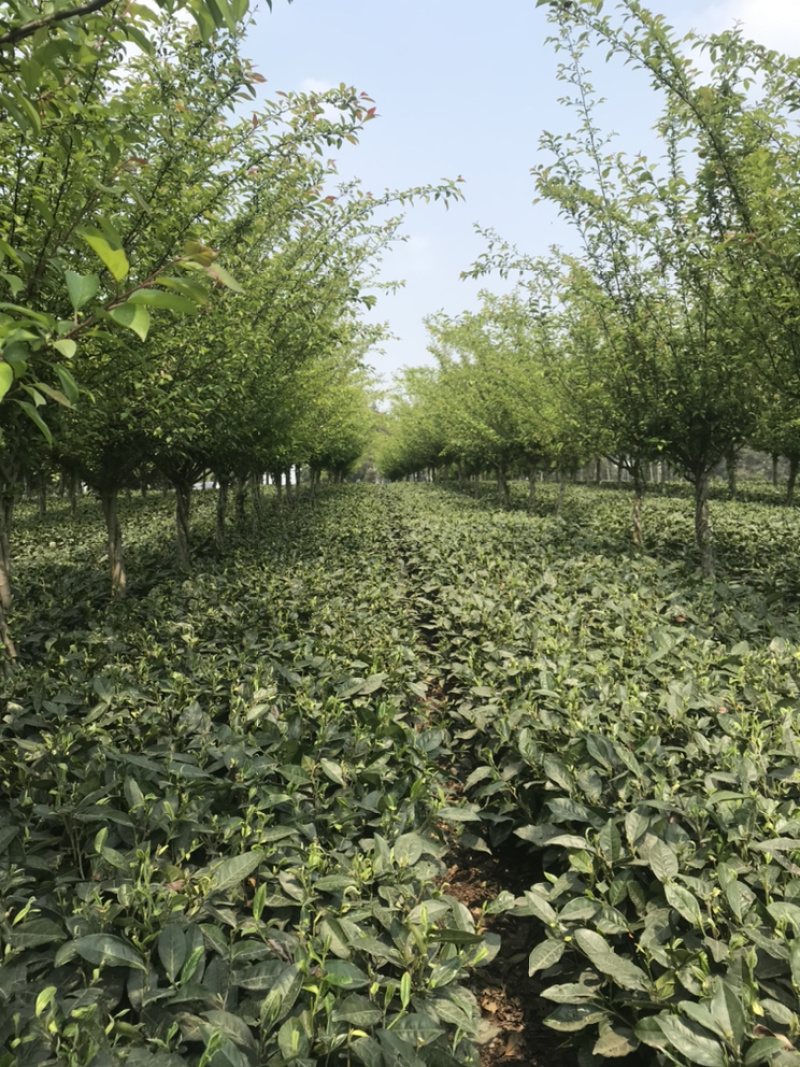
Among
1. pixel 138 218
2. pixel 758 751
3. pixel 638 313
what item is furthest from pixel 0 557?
pixel 638 313

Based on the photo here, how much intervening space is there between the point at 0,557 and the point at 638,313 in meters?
7.87

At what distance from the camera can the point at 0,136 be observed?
3252mm

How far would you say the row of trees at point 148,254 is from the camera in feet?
4.55

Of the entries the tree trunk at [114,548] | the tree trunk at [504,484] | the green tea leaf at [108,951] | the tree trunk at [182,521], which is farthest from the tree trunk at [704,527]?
the tree trunk at [504,484]

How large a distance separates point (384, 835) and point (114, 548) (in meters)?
5.82

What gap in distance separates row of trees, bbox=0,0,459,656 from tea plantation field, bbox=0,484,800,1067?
1.57 metres

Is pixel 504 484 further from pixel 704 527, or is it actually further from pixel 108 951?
pixel 108 951

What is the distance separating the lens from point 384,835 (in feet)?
8.69

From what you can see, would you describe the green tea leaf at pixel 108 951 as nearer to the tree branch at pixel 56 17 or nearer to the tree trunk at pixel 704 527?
the tree branch at pixel 56 17

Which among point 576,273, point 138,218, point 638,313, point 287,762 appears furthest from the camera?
point 576,273

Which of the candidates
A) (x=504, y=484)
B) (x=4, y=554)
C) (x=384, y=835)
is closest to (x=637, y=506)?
(x=384, y=835)

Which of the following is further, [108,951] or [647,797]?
[647,797]

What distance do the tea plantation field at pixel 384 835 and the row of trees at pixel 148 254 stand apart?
157 cm

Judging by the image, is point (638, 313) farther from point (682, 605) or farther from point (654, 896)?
point (654, 896)
